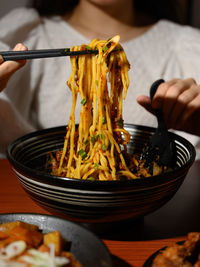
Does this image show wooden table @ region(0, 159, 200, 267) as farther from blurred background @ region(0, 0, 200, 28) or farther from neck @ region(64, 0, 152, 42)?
blurred background @ region(0, 0, 200, 28)

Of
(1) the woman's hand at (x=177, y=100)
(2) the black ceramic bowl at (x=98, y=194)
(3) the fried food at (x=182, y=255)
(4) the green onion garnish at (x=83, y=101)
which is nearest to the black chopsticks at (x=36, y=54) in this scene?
(4) the green onion garnish at (x=83, y=101)

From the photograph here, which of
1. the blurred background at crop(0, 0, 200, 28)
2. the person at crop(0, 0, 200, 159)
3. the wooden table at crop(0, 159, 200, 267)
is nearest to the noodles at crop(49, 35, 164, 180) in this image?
the wooden table at crop(0, 159, 200, 267)

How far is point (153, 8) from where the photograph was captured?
226 centimetres

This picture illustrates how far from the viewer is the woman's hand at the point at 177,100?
3.93ft

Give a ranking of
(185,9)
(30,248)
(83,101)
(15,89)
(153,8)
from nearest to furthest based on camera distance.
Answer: (30,248), (83,101), (15,89), (153,8), (185,9)

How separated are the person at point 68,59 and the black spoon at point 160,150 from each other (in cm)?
64

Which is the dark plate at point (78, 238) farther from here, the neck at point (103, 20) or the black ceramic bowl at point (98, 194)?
the neck at point (103, 20)

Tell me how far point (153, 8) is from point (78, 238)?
1959 millimetres

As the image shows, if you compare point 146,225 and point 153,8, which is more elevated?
point 153,8

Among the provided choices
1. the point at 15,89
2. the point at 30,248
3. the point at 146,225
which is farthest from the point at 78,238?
the point at 15,89

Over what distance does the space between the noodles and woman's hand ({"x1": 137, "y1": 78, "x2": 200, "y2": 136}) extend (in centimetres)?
22

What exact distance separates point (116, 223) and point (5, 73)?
0.54m

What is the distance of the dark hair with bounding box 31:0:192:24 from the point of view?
6.81 ft

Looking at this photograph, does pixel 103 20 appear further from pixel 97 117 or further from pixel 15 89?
pixel 97 117
